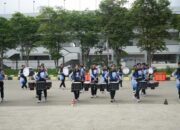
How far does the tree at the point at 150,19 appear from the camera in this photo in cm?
4238

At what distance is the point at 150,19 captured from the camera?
42719 millimetres

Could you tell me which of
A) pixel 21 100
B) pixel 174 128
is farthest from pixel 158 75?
pixel 174 128

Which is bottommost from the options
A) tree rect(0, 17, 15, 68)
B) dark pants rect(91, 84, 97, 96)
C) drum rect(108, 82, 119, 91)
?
dark pants rect(91, 84, 97, 96)

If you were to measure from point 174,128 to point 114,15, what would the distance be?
34.7 meters

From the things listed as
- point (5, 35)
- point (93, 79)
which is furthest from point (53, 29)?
point (93, 79)

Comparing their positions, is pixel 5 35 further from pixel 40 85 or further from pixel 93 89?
pixel 40 85

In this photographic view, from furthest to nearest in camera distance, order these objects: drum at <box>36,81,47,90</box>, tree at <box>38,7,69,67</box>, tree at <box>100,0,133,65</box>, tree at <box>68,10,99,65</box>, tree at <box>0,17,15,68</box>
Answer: tree at <box>0,17,15,68</box>, tree at <box>38,7,69,67</box>, tree at <box>68,10,99,65</box>, tree at <box>100,0,133,65</box>, drum at <box>36,81,47,90</box>

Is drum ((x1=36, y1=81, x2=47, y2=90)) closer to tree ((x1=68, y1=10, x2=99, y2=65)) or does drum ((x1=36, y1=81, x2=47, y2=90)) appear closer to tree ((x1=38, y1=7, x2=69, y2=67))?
tree ((x1=68, y1=10, x2=99, y2=65))

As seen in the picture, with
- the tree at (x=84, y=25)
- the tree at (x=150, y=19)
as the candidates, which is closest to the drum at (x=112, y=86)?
the tree at (x=150, y=19)

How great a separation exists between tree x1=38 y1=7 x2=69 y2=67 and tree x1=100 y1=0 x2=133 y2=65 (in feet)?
16.5

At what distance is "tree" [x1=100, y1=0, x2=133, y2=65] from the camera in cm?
4491

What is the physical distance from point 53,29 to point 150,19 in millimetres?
11697

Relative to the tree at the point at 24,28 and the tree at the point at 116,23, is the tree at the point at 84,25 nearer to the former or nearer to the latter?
the tree at the point at 116,23

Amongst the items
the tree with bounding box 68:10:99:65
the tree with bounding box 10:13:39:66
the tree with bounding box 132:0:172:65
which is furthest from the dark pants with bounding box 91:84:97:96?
the tree with bounding box 10:13:39:66
